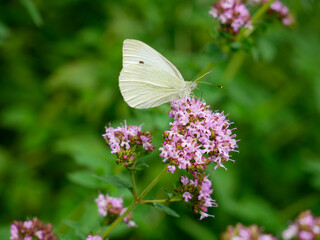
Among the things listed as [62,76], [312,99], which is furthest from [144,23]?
[312,99]

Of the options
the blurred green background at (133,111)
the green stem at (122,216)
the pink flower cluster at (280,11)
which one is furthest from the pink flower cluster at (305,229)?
the pink flower cluster at (280,11)

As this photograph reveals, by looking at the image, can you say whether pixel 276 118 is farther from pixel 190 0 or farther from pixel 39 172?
pixel 39 172

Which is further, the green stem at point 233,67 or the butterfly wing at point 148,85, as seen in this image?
the green stem at point 233,67

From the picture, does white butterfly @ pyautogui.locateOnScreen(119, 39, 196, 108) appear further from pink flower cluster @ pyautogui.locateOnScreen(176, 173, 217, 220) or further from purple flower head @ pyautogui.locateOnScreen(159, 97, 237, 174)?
pink flower cluster @ pyautogui.locateOnScreen(176, 173, 217, 220)

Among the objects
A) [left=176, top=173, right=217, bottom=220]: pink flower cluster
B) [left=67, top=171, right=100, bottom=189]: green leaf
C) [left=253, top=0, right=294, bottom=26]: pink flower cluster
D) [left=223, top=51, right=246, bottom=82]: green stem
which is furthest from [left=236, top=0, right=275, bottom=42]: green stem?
[left=67, top=171, right=100, bottom=189]: green leaf

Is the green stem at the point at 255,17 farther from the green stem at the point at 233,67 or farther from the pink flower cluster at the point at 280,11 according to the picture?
the green stem at the point at 233,67

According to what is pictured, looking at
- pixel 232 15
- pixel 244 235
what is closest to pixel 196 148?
pixel 244 235
